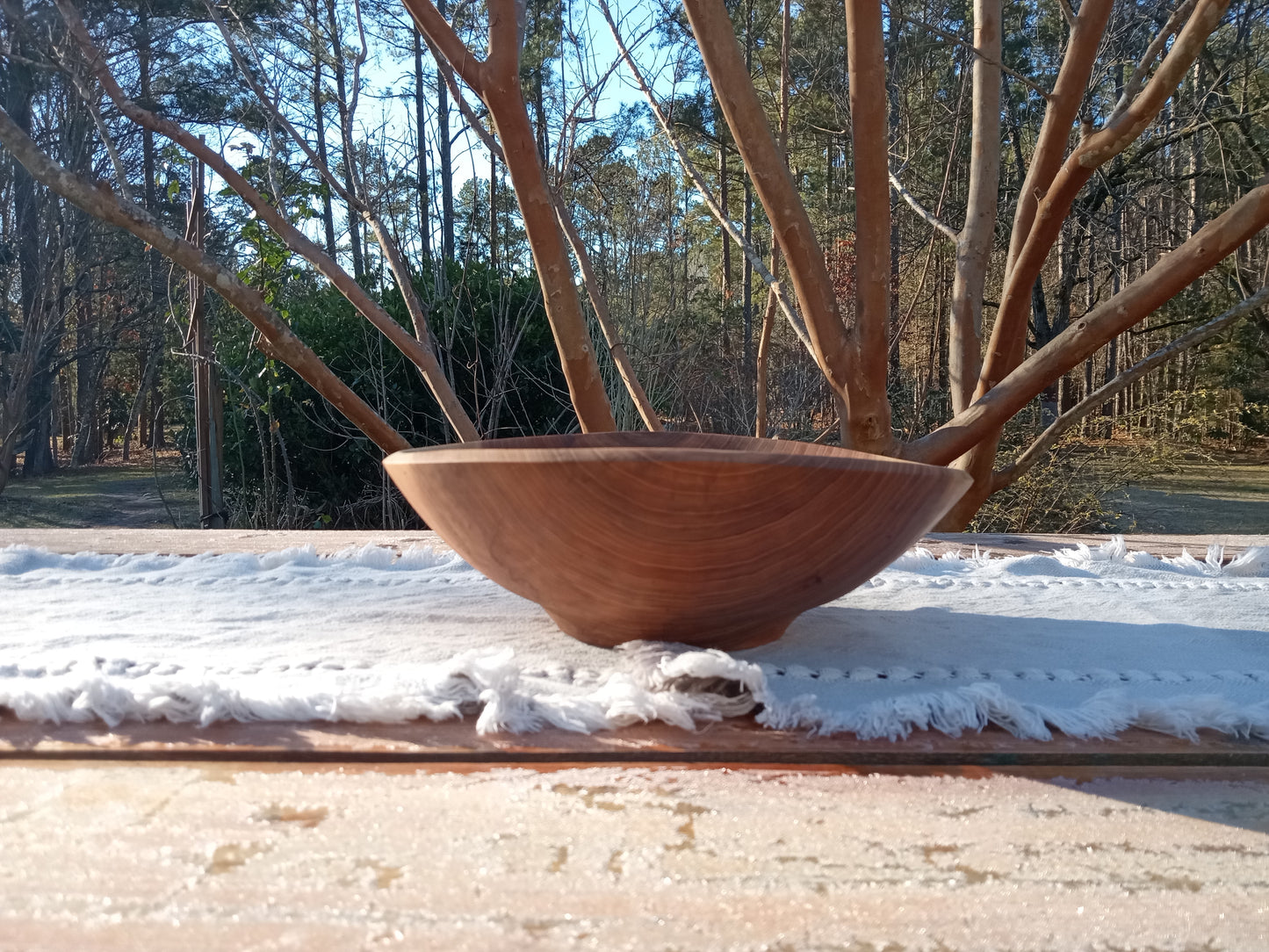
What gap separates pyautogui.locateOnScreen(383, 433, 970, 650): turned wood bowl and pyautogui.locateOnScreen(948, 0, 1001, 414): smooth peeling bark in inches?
57.8

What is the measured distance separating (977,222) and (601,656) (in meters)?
1.62

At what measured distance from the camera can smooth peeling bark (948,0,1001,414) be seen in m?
1.92

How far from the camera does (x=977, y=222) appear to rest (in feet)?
6.35

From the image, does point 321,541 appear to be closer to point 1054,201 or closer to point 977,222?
point 1054,201

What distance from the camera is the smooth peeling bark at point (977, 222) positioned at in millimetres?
1919

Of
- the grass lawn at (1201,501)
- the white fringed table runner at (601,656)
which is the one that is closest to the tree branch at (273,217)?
the white fringed table runner at (601,656)

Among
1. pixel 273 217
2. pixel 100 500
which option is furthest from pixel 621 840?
pixel 100 500

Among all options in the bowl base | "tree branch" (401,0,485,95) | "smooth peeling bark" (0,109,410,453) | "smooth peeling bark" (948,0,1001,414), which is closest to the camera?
the bowl base

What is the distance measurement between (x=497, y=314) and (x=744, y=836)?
2.95 m

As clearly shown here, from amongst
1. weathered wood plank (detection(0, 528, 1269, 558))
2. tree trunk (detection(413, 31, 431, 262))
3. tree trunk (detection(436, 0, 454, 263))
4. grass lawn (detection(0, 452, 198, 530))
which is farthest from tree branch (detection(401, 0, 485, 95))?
grass lawn (detection(0, 452, 198, 530))

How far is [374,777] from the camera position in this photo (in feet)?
1.46

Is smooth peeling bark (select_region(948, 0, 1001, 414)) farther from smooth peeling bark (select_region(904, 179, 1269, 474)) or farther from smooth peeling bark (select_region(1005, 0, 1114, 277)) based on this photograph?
smooth peeling bark (select_region(904, 179, 1269, 474))

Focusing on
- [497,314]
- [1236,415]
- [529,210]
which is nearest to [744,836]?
[529,210]

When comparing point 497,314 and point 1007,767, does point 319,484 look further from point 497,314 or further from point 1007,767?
point 1007,767
